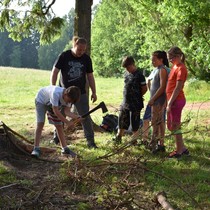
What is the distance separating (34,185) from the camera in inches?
195

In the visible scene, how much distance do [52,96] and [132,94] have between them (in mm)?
1641

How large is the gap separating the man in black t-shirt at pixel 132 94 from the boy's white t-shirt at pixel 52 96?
1336 mm

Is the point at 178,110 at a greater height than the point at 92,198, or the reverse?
the point at 178,110

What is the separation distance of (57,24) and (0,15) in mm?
1415

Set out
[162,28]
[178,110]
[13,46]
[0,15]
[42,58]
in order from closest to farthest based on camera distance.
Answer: [178,110] → [0,15] → [162,28] → [42,58] → [13,46]

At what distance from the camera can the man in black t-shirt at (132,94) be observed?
700 cm

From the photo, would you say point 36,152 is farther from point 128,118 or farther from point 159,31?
point 159,31

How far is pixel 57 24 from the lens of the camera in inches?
404

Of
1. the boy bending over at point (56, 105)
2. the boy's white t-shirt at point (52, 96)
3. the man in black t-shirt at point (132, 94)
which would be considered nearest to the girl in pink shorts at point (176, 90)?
the man in black t-shirt at point (132, 94)

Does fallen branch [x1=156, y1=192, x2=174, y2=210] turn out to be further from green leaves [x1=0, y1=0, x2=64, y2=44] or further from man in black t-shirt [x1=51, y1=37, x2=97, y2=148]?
green leaves [x1=0, y1=0, x2=64, y2=44]

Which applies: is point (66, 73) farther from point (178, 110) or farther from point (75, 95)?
point (178, 110)

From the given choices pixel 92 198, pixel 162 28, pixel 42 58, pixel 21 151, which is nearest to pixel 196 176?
pixel 92 198

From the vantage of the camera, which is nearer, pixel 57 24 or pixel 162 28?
pixel 57 24

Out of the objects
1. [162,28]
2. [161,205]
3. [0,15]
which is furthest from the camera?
[162,28]
